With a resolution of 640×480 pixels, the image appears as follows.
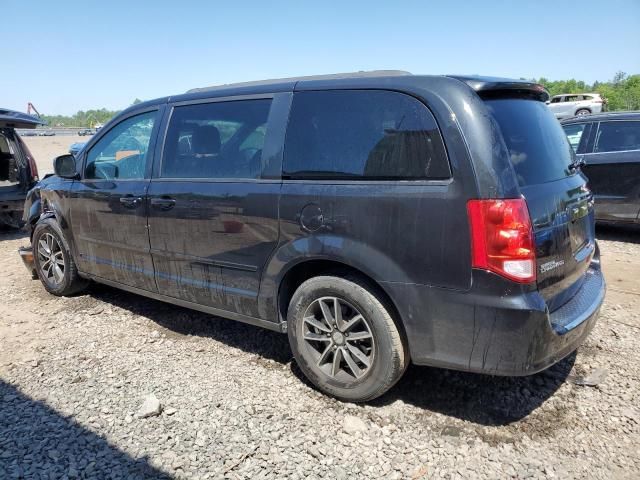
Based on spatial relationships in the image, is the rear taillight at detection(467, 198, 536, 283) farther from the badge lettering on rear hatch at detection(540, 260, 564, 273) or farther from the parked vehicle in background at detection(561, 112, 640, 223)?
the parked vehicle in background at detection(561, 112, 640, 223)

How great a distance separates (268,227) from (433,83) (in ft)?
4.22

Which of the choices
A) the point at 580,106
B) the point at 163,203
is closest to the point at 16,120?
the point at 163,203

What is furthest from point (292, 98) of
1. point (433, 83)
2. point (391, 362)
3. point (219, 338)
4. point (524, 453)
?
point (524, 453)

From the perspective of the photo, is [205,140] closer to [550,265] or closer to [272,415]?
[272,415]

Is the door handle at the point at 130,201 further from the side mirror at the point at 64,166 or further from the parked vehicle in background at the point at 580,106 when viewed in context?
the parked vehicle in background at the point at 580,106

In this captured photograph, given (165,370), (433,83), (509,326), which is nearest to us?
(509,326)

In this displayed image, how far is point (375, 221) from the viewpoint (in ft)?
8.50

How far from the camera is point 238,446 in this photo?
8.41 feet

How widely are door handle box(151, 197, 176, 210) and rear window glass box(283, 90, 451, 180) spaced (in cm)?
104

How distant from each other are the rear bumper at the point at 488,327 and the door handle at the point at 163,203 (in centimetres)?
182

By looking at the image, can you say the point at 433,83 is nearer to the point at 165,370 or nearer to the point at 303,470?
the point at 303,470

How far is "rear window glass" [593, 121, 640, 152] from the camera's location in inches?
251

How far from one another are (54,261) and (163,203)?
2036mm

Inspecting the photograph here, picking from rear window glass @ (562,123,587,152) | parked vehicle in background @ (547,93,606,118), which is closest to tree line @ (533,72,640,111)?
parked vehicle in background @ (547,93,606,118)
